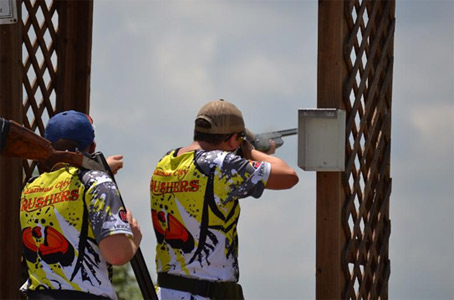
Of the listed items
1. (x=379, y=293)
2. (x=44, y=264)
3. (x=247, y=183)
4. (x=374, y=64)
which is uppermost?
(x=374, y=64)

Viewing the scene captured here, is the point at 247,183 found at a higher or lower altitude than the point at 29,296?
higher

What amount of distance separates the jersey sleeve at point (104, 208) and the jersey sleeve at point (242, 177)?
664 mm

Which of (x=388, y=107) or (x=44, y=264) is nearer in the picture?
(x=44, y=264)

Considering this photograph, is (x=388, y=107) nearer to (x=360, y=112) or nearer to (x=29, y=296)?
(x=360, y=112)

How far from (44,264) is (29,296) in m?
0.21

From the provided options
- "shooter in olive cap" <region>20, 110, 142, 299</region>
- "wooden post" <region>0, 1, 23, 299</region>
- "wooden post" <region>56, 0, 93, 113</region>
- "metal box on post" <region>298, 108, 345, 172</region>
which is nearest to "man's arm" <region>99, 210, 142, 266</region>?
"shooter in olive cap" <region>20, 110, 142, 299</region>

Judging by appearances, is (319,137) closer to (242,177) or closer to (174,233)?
(242,177)

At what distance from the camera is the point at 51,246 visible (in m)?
4.68

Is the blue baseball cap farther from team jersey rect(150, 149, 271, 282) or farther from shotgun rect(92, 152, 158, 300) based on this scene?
shotgun rect(92, 152, 158, 300)

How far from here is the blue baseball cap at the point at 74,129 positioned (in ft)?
15.9

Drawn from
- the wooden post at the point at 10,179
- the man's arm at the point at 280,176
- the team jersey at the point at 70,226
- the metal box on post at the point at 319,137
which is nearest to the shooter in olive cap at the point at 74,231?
the team jersey at the point at 70,226

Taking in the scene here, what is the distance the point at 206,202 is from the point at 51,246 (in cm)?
81

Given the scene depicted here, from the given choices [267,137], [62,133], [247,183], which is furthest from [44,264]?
[267,137]

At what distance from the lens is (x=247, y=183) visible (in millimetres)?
5043
